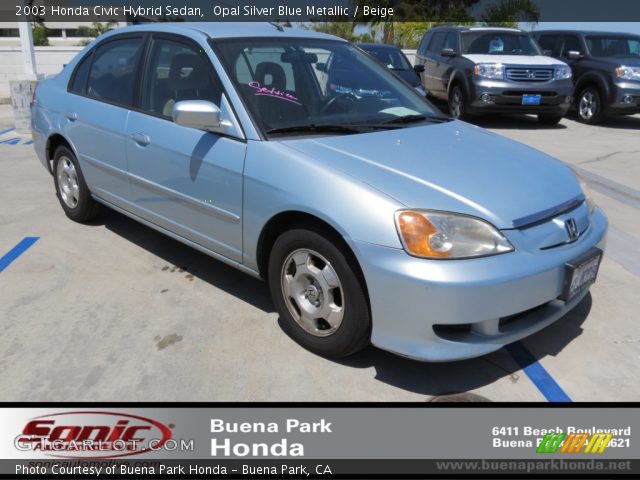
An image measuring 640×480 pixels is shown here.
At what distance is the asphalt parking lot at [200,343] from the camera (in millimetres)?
2924

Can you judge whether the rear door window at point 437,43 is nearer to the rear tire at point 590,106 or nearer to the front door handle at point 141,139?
the rear tire at point 590,106

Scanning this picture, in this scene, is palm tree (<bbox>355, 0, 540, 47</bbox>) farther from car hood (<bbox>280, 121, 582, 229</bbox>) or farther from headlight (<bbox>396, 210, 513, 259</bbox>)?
headlight (<bbox>396, 210, 513, 259</bbox>)

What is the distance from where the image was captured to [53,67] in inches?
850

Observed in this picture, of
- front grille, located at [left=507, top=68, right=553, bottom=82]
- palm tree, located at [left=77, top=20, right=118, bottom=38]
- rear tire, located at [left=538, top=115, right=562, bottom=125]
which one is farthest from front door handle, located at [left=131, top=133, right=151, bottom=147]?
palm tree, located at [left=77, top=20, right=118, bottom=38]

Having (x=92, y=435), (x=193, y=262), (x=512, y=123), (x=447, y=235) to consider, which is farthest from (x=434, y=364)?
(x=512, y=123)

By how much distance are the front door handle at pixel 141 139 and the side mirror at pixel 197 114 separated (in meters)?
0.69

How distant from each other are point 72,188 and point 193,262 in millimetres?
1509

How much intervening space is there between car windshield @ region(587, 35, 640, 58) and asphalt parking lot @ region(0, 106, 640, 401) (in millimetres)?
8453

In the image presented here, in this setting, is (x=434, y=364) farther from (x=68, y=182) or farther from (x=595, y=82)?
(x=595, y=82)

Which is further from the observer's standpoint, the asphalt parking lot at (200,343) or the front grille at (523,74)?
the front grille at (523,74)

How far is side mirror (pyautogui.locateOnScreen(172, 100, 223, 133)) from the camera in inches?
127

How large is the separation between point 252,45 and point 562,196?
211 cm

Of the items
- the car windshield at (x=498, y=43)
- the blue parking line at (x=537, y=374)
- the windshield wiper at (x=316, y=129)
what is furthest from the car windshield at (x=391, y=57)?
the blue parking line at (x=537, y=374)

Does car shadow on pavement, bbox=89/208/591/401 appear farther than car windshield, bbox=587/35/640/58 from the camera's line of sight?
No
